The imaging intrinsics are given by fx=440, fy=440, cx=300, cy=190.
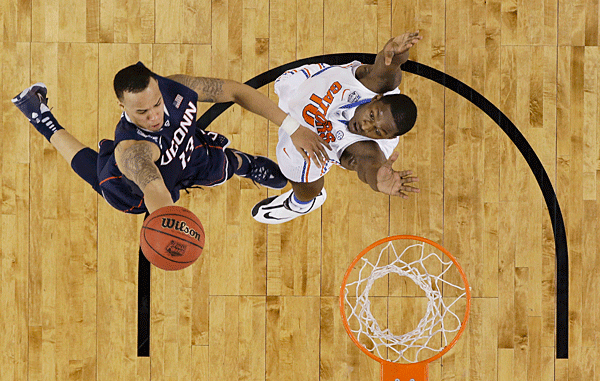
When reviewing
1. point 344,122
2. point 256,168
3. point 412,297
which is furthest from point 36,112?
point 412,297

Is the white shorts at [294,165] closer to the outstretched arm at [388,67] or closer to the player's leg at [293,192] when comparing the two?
the player's leg at [293,192]

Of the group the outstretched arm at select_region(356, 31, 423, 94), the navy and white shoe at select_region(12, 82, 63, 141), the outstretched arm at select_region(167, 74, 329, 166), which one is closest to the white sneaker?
the outstretched arm at select_region(167, 74, 329, 166)

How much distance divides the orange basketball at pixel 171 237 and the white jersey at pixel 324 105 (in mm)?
936

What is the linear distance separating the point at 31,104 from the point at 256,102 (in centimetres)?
182

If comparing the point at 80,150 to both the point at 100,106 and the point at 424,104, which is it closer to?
the point at 100,106

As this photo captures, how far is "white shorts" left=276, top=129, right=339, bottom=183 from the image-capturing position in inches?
112

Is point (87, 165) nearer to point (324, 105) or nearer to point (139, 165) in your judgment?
point (139, 165)

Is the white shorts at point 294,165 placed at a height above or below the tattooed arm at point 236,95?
below

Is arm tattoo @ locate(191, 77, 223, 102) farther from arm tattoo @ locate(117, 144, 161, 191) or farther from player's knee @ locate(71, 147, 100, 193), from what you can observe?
player's knee @ locate(71, 147, 100, 193)

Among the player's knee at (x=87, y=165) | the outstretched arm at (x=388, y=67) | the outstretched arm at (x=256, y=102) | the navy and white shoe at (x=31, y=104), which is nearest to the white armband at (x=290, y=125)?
the outstretched arm at (x=256, y=102)

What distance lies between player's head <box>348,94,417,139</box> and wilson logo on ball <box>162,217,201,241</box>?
3.58ft

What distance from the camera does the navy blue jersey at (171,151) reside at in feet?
7.84

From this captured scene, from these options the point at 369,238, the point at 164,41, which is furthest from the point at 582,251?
the point at 164,41

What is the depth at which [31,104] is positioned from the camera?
314 cm
